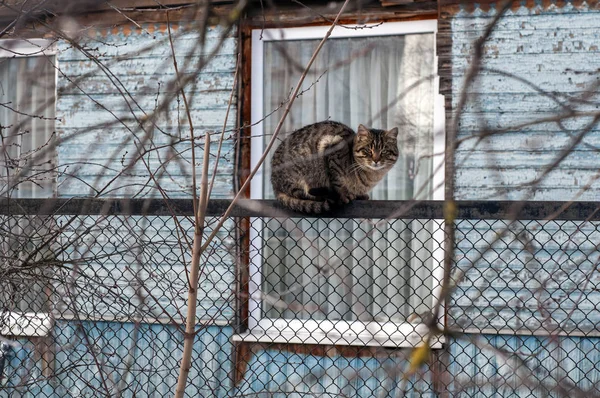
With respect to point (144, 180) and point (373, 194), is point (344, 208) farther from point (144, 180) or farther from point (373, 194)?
point (144, 180)

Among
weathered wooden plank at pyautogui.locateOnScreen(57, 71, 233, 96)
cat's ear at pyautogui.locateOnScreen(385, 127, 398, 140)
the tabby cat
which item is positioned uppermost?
weathered wooden plank at pyautogui.locateOnScreen(57, 71, 233, 96)

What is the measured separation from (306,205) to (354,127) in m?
2.23

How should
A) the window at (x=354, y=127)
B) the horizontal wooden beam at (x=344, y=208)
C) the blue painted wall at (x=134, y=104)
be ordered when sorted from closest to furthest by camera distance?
the horizontal wooden beam at (x=344, y=208)
the window at (x=354, y=127)
the blue painted wall at (x=134, y=104)

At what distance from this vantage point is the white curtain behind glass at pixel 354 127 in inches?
202

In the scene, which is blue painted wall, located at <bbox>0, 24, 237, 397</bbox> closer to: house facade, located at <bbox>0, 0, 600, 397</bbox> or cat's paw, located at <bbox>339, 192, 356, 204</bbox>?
house facade, located at <bbox>0, 0, 600, 397</bbox>

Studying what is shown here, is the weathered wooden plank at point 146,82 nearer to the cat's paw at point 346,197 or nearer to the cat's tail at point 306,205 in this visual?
the cat's paw at point 346,197

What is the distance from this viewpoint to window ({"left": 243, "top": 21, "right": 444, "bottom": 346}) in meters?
5.11

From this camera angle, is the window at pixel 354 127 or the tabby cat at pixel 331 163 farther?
A: the window at pixel 354 127

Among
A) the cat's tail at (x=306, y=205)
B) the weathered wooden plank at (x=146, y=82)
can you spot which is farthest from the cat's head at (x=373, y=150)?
the weathered wooden plank at (x=146, y=82)

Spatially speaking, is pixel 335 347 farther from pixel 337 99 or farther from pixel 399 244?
pixel 337 99

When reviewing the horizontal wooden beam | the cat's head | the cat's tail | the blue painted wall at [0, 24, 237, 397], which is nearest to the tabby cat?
the cat's head

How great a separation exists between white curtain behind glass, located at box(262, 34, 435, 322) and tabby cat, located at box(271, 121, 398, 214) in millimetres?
1082

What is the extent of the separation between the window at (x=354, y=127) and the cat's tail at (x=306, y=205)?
166cm

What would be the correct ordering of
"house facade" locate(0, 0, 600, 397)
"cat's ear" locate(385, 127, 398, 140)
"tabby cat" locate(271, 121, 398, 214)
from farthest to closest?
"house facade" locate(0, 0, 600, 397), "cat's ear" locate(385, 127, 398, 140), "tabby cat" locate(271, 121, 398, 214)
